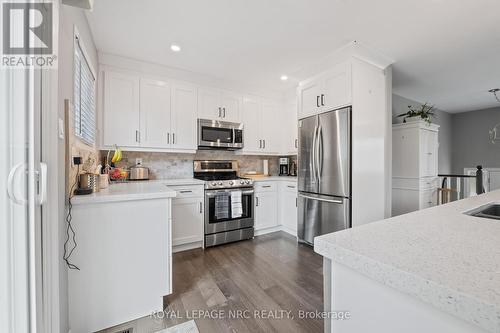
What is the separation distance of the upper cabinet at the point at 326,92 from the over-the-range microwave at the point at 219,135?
1.03 metres

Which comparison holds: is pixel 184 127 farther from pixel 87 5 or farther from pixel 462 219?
pixel 462 219

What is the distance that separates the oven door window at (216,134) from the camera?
124 inches

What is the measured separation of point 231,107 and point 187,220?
1854 mm

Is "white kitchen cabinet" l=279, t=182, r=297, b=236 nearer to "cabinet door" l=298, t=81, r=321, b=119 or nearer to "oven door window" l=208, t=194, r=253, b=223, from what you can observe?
"oven door window" l=208, t=194, r=253, b=223

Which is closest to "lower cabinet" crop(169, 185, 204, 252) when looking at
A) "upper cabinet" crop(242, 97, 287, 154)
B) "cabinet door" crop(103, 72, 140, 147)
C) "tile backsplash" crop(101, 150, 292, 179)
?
"tile backsplash" crop(101, 150, 292, 179)

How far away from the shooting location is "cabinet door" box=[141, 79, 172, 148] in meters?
2.77

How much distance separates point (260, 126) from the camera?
12.2 ft

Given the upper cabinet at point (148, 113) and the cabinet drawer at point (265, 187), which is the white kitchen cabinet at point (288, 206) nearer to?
the cabinet drawer at point (265, 187)

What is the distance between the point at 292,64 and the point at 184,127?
1.72 meters

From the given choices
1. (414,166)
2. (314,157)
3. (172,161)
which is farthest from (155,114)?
(414,166)

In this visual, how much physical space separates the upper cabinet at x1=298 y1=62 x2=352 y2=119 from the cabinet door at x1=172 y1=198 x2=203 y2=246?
196 centimetres

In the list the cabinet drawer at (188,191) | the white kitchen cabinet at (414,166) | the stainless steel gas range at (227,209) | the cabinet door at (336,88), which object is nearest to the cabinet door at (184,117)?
the stainless steel gas range at (227,209)

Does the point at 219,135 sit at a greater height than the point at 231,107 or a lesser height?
lesser

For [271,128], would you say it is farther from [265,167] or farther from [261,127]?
[265,167]
